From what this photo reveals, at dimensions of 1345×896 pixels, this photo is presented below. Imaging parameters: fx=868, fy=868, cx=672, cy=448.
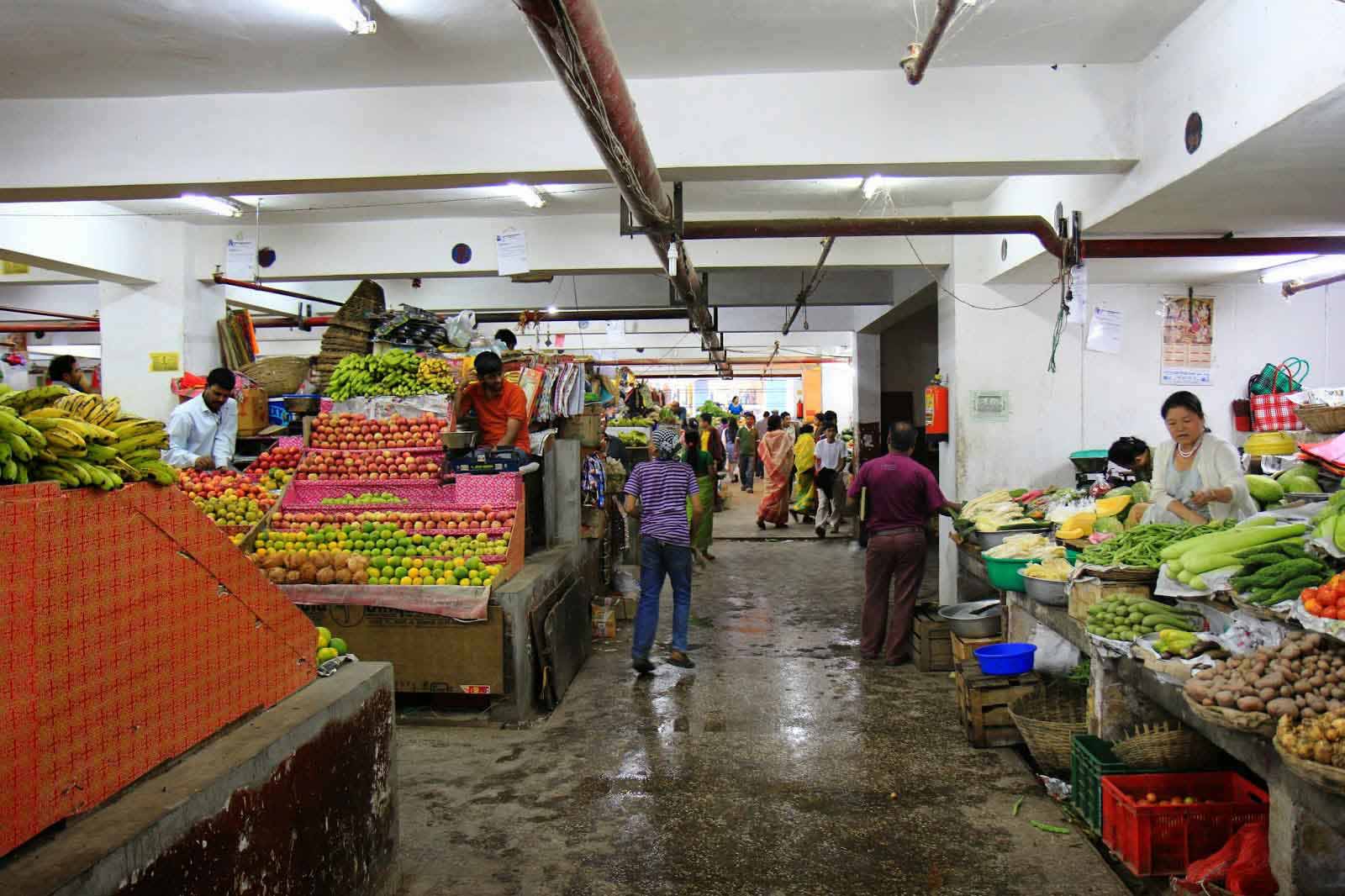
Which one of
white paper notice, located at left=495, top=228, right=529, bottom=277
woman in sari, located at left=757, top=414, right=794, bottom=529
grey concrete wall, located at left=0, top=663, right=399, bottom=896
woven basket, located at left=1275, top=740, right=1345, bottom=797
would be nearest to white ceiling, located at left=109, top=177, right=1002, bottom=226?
white paper notice, located at left=495, top=228, right=529, bottom=277

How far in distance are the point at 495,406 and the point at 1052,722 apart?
15.3 feet

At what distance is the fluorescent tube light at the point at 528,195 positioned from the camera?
25.0 ft

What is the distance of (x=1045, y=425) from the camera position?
820 cm

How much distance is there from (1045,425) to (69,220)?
9163mm

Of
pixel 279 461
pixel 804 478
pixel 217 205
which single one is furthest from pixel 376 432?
pixel 804 478

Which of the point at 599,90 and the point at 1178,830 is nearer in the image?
the point at 599,90

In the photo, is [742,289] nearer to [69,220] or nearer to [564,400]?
[564,400]

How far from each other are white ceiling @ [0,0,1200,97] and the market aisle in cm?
399

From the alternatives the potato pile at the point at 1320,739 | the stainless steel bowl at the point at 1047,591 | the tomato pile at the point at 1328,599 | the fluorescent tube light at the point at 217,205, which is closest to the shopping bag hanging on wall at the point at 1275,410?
the stainless steel bowl at the point at 1047,591

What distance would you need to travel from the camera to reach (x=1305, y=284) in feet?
25.3

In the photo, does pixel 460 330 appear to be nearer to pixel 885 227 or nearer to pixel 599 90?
pixel 885 227

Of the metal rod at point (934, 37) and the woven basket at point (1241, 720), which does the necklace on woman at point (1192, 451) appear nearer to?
the woven basket at point (1241, 720)

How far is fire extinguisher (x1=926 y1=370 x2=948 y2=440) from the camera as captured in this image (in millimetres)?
8492

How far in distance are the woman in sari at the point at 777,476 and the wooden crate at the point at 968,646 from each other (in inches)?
361
